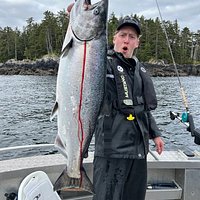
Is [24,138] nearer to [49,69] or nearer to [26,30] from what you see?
[49,69]

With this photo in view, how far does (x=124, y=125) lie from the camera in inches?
108

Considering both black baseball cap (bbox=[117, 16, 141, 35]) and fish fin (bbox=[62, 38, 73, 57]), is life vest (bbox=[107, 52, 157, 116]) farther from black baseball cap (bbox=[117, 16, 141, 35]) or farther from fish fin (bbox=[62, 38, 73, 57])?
fish fin (bbox=[62, 38, 73, 57])

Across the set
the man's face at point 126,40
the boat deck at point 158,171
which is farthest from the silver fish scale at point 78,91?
the boat deck at point 158,171

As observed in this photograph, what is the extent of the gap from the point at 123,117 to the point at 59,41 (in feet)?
196

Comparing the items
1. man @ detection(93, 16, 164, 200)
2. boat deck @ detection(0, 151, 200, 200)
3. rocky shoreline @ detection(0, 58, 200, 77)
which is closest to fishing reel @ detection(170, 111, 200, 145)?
boat deck @ detection(0, 151, 200, 200)

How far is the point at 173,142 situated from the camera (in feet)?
40.3

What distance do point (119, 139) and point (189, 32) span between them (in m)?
92.1

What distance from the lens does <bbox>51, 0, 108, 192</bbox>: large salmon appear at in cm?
207

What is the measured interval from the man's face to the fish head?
2.66 feet

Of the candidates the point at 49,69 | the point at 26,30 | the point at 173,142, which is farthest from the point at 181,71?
the point at 173,142

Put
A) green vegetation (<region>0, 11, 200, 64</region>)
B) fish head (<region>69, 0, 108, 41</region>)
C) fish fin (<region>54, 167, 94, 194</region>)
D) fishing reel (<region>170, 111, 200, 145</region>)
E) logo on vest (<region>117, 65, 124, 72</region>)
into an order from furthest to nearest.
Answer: green vegetation (<region>0, 11, 200, 64</region>) < fishing reel (<region>170, 111, 200, 145</region>) < logo on vest (<region>117, 65, 124, 72</region>) < fish fin (<region>54, 167, 94, 194</region>) < fish head (<region>69, 0, 108, 41</region>)

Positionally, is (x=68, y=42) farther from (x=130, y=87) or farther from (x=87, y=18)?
(x=130, y=87)

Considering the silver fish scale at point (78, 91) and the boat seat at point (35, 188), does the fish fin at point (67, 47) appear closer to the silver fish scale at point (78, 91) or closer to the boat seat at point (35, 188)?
the silver fish scale at point (78, 91)

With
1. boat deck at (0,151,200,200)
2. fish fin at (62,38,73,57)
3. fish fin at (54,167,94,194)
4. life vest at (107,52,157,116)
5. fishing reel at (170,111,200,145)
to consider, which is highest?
fish fin at (62,38,73,57)
